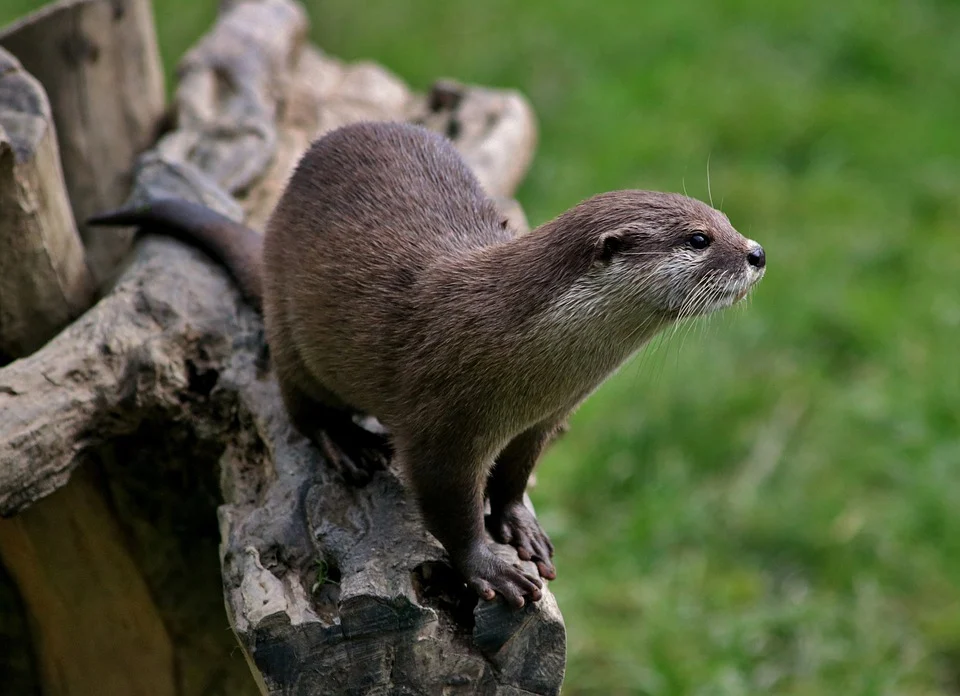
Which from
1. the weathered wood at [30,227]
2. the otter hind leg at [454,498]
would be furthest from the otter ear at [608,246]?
the weathered wood at [30,227]

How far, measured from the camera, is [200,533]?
2.59 meters

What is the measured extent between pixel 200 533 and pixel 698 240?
124cm

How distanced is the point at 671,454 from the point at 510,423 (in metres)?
2.11

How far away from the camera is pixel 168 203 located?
2912 millimetres

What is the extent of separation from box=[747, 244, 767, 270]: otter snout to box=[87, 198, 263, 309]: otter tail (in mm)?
1128

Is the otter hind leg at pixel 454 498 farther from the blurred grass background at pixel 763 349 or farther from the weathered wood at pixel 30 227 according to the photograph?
the weathered wood at pixel 30 227

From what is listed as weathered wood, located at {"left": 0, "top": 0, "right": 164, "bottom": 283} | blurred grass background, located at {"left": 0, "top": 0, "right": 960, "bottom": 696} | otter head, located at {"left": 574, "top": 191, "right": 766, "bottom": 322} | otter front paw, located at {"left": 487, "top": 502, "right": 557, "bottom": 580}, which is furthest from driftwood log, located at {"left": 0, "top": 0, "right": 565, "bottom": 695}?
blurred grass background, located at {"left": 0, "top": 0, "right": 960, "bottom": 696}

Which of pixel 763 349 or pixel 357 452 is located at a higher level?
pixel 357 452

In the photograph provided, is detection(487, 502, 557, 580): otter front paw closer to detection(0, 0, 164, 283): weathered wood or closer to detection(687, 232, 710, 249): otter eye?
detection(687, 232, 710, 249): otter eye

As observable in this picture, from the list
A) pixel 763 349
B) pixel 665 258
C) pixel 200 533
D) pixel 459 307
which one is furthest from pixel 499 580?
pixel 763 349

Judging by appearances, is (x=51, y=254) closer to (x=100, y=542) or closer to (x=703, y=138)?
(x=100, y=542)

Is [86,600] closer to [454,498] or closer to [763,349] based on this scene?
[454,498]

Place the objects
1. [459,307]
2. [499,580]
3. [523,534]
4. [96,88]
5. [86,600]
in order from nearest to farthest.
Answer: [499,580] < [459,307] < [523,534] < [86,600] < [96,88]

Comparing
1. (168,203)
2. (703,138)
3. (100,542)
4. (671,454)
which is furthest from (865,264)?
(100,542)
